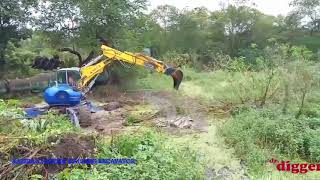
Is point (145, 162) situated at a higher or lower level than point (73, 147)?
lower

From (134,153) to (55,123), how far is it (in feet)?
6.42

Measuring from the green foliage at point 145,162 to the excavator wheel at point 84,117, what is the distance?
117 inches

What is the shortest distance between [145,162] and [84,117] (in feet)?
14.1

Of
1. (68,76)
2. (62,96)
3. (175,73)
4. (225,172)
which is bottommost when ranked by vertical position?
(225,172)

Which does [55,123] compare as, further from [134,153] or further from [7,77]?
[7,77]

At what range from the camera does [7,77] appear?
15672mm

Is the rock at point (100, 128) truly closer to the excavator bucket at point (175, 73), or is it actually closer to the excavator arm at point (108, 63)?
the excavator arm at point (108, 63)

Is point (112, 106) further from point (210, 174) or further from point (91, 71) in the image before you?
point (210, 174)

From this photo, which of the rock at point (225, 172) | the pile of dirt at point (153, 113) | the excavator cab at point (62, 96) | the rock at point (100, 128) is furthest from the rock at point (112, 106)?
the rock at point (225, 172)

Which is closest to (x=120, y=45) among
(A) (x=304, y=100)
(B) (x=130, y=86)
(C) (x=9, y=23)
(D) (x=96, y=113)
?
(B) (x=130, y=86)

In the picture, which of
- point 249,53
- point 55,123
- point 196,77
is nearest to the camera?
point 55,123

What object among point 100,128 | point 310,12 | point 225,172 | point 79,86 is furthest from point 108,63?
point 310,12

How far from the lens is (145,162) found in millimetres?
5832

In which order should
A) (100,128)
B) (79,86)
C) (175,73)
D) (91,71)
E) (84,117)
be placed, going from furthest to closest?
(175,73)
(91,71)
(79,86)
(84,117)
(100,128)
